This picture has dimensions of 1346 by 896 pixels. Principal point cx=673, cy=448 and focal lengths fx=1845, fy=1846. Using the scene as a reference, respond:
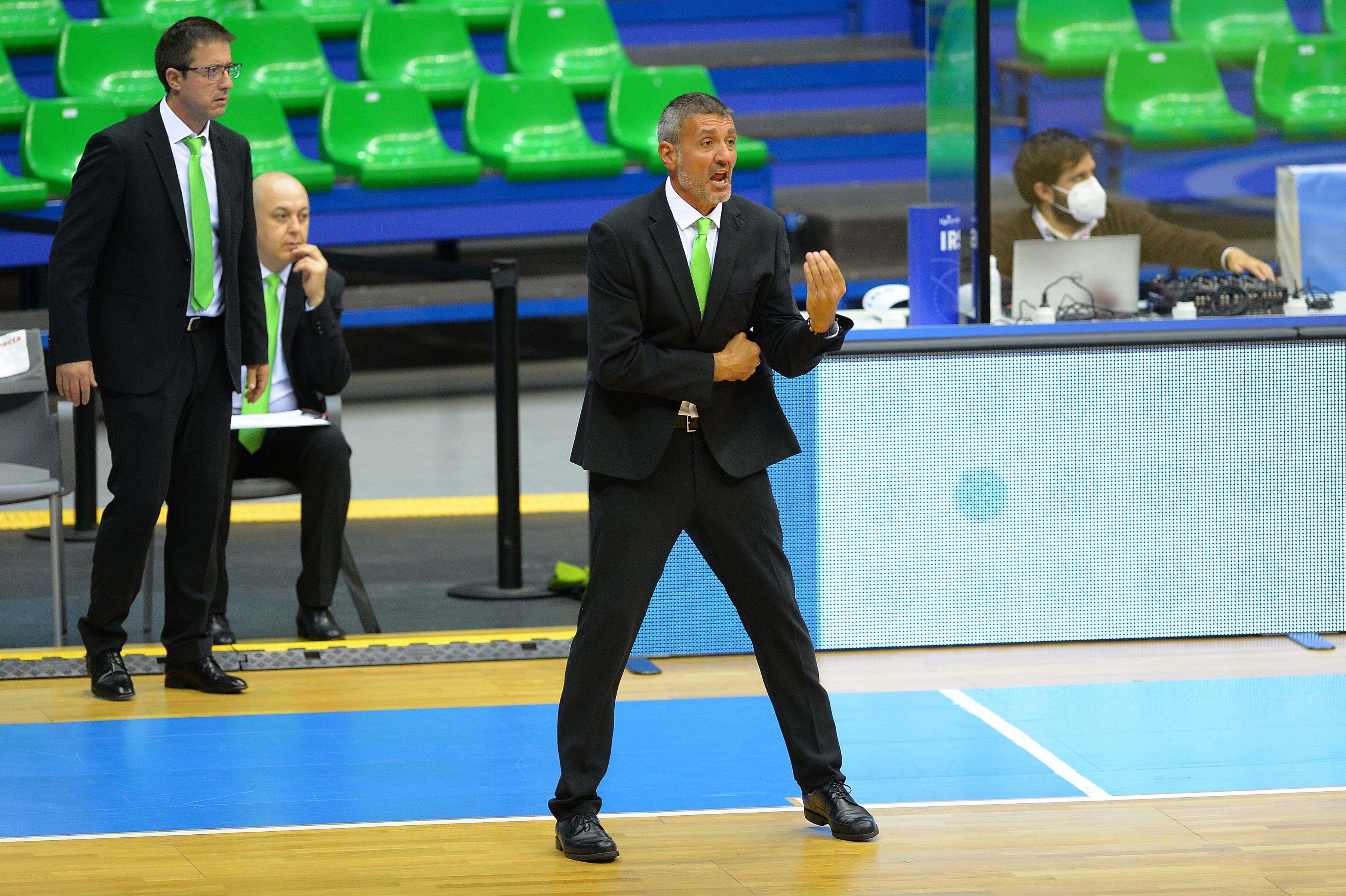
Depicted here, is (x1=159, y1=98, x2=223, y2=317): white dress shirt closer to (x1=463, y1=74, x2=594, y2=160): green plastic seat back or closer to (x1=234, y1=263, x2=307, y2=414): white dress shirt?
(x1=234, y1=263, x2=307, y2=414): white dress shirt

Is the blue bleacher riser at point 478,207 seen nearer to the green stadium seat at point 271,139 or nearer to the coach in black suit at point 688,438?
the green stadium seat at point 271,139

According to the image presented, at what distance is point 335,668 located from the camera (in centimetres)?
530

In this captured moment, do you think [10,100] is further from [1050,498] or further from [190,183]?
[1050,498]

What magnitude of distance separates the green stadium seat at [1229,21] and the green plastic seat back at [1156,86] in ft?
2.73

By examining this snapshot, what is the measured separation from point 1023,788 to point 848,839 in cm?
56

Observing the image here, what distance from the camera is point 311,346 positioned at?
5582 mm

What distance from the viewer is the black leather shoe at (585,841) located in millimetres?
3707

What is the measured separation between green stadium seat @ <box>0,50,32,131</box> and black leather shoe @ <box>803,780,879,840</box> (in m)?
7.00

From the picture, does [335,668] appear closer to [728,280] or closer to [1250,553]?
[728,280]

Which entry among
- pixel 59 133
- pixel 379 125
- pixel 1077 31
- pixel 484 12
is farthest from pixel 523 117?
pixel 1077 31

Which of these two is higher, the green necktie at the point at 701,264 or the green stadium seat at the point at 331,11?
the green stadium seat at the point at 331,11

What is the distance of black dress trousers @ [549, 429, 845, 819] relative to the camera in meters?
3.74

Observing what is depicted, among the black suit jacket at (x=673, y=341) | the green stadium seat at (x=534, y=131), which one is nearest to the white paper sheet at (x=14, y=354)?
the black suit jacket at (x=673, y=341)

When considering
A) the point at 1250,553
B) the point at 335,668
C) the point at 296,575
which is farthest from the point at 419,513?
the point at 1250,553
